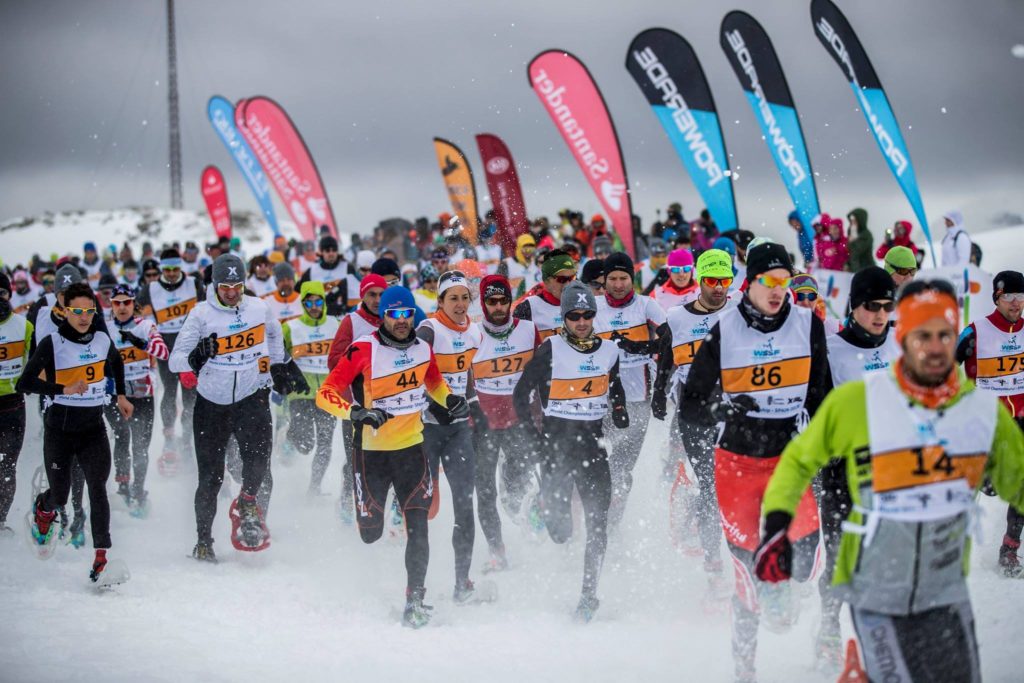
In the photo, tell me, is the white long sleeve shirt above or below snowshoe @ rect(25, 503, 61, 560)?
above

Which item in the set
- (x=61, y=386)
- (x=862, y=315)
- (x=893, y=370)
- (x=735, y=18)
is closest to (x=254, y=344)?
(x=61, y=386)

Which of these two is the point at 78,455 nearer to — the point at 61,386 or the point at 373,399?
the point at 61,386

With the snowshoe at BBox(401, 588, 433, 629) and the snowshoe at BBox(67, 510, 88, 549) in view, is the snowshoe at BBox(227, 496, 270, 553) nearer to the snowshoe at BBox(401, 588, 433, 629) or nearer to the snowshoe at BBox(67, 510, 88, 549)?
the snowshoe at BBox(67, 510, 88, 549)

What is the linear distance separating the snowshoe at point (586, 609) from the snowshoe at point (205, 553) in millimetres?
3347

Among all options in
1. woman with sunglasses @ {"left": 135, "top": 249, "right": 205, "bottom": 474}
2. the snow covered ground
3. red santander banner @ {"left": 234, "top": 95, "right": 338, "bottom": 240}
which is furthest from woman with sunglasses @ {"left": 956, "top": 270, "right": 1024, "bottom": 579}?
red santander banner @ {"left": 234, "top": 95, "right": 338, "bottom": 240}

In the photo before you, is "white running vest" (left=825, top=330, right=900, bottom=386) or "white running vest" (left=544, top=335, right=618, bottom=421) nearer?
"white running vest" (left=825, top=330, right=900, bottom=386)

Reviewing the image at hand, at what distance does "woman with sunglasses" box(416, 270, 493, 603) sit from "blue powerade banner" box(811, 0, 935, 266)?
867cm

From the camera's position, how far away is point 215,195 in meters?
26.2

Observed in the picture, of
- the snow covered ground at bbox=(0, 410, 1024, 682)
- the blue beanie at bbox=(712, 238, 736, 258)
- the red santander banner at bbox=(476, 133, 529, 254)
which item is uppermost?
the red santander banner at bbox=(476, 133, 529, 254)

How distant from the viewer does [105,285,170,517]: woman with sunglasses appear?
9.28 m

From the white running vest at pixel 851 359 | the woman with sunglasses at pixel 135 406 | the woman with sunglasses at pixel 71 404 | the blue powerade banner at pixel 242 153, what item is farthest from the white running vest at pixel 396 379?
the blue powerade banner at pixel 242 153

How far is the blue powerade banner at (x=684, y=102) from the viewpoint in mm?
14250

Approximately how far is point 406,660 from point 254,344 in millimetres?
3472

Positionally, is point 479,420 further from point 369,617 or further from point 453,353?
point 369,617
